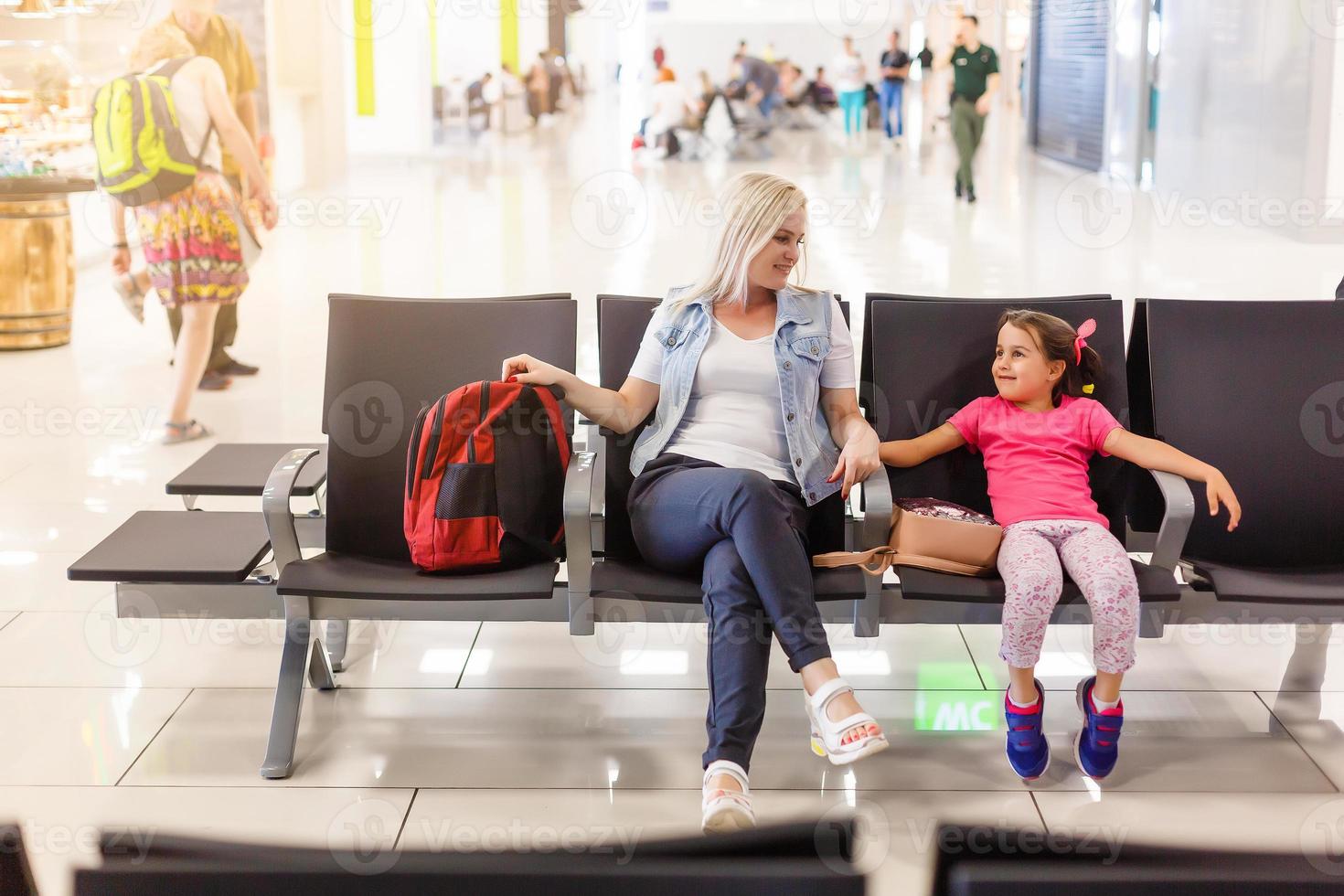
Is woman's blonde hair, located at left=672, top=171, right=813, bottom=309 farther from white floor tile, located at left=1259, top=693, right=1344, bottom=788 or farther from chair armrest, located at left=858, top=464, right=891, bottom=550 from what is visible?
white floor tile, located at left=1259, top=693, right=1344, bottom=788

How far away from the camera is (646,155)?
11.8 meters

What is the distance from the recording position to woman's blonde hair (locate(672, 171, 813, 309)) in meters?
2.56

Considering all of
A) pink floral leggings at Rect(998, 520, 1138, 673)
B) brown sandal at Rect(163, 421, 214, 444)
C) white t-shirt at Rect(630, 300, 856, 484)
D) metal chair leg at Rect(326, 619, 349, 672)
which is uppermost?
white t-shirt at Rect(630, 300, 856, 484)

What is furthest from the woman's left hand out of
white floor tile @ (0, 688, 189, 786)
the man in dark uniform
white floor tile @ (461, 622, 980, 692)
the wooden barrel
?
the man in dark uniform

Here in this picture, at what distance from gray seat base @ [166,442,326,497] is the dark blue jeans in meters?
0.80

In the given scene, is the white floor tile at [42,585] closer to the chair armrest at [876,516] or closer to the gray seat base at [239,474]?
the gray seat base at [239,474]

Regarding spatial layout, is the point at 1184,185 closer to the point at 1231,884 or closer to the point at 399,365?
the point at 399,365

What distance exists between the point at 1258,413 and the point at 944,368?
666mm

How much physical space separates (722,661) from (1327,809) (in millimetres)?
1130

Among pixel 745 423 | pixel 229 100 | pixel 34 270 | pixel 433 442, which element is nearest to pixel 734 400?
pixel 745 423

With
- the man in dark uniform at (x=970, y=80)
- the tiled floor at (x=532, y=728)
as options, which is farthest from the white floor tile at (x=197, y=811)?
the man in dark uniform at (x=970, y=80)

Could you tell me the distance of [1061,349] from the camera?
2.63 metres

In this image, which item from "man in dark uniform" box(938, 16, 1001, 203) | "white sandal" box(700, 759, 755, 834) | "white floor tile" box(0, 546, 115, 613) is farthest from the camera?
"man in dark uniform" box(938, 16, 1001, 203)

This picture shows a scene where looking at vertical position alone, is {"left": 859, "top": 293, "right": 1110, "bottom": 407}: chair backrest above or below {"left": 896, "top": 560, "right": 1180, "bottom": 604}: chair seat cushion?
above
